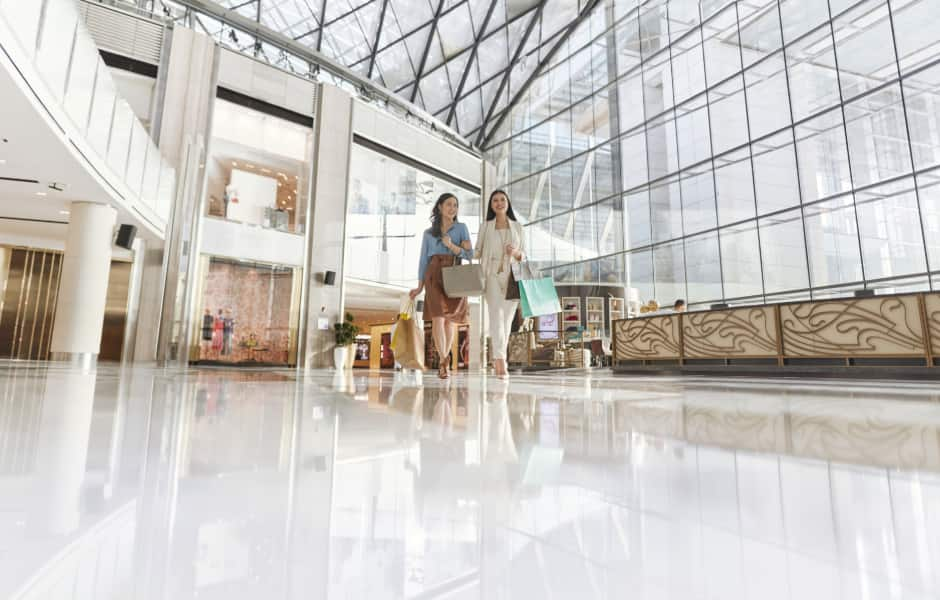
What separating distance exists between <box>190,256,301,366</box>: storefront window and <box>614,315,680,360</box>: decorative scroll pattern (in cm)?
906

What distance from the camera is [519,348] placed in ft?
62.0

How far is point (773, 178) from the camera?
596 inches

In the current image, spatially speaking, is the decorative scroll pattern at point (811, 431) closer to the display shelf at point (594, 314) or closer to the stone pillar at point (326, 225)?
the stone pillar at point (326, 225)

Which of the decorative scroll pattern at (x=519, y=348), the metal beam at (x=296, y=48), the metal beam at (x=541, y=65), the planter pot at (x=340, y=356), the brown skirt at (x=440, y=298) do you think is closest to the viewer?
the brown skirt at (x=440, y=298)

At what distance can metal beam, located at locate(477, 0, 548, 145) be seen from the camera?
21562mm

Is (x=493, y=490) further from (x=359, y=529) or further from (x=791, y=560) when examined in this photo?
(x=791, y=560)

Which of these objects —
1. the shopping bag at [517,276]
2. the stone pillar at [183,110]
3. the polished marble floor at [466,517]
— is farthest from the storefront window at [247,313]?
the polished marble floor at [466,517]

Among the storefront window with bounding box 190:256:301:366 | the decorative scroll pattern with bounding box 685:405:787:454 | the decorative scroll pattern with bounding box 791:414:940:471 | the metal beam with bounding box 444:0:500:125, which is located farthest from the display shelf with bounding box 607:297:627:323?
the decorative scroll pattern with bounding box 791:414:940:471

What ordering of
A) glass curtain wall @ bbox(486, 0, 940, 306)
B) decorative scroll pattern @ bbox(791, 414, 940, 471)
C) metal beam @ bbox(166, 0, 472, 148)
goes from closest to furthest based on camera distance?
decorative scroll pattern @ bbox(791, 414, 940, 471)
glass curtain wall @ bbox(486, 0, 940, 306)
metal beam @ bbox(166, 0, 472, 148)

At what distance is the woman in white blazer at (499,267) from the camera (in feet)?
15.3

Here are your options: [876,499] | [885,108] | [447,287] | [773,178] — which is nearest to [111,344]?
[447,287]

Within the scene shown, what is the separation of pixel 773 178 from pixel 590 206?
6.51 m

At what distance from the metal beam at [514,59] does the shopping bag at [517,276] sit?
68.4 feet

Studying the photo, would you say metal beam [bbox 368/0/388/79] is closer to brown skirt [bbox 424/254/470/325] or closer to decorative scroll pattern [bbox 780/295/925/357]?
decorative scroll pattern [bbox 780/295/925/357]
